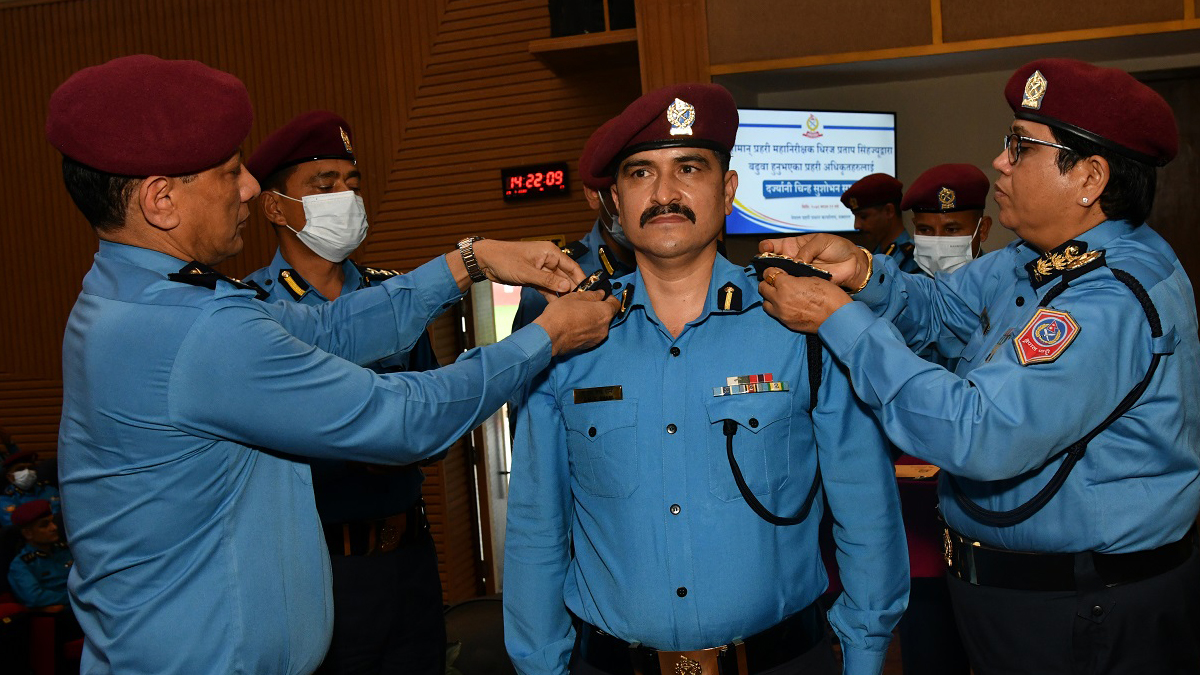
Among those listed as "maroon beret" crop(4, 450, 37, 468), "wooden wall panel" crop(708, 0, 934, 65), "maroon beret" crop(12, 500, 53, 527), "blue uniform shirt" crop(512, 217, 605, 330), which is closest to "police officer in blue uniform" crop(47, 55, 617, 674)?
→ "blue uniform shirt" crop(512, 217, 605, 330)

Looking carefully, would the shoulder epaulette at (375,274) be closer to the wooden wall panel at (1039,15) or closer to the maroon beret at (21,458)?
the wooden wall panel at (1039,15)

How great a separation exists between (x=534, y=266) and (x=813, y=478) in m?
0.79

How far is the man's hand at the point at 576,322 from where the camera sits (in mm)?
1917

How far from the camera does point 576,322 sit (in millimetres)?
1926

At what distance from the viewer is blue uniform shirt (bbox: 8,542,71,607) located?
4.88m

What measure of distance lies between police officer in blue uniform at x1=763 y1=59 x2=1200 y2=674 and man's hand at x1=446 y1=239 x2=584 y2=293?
1.57ft

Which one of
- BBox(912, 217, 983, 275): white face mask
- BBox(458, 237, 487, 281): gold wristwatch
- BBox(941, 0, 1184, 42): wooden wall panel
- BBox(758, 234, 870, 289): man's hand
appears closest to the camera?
BBox(758, 234, 870, 289): man's hand

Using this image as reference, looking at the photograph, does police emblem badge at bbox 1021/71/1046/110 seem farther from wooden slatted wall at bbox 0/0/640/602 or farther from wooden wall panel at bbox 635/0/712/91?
wooden slatted wall at bbox 0/0/640/602

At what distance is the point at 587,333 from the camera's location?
1945 millimetres

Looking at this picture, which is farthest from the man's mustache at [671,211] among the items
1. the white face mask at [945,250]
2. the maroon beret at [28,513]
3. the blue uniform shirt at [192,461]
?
the maroon beret at [28,513]

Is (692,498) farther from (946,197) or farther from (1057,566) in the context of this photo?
(946,197)

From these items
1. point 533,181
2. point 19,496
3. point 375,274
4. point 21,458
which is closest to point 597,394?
point 375,274

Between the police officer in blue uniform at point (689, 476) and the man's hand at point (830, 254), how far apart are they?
14cm

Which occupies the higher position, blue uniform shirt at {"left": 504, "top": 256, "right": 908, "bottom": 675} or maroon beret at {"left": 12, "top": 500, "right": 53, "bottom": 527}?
blue uniform shirt at {"left": 504, "top": 256, "right": 908, "bottom": 675}
